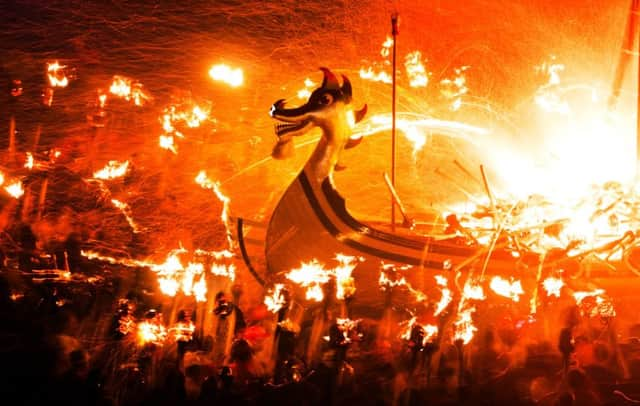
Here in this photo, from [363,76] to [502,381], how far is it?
631 centimetres

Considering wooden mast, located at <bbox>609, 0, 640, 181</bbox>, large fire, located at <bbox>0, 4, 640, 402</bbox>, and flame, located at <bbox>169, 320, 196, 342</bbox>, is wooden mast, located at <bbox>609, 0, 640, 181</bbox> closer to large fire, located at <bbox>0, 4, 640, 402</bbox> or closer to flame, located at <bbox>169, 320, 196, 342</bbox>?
large fire, located at <bbox>0, 4, 640, 402</bbox>

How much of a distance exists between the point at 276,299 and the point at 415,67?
20.4 feet

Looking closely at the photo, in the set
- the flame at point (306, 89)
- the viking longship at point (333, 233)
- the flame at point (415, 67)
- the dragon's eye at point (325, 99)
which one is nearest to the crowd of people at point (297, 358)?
the viking longship at point (333, 233)

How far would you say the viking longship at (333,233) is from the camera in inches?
201

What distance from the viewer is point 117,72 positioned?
9.95 m

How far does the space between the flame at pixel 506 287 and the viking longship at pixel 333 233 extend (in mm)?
258

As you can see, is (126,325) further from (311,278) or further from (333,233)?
(333,233)

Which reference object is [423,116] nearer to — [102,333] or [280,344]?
[280,344]

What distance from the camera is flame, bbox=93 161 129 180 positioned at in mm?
8019

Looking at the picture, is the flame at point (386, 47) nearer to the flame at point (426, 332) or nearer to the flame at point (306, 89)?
the flame at point (306, 89)

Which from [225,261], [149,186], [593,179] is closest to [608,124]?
[593,179]

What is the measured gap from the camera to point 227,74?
9984mm

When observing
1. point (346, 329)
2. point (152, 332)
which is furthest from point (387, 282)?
point (152, 332)

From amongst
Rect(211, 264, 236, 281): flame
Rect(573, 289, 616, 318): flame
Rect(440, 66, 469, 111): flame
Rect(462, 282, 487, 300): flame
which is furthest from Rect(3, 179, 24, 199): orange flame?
Rect(573, 289, 616, 318): flame
